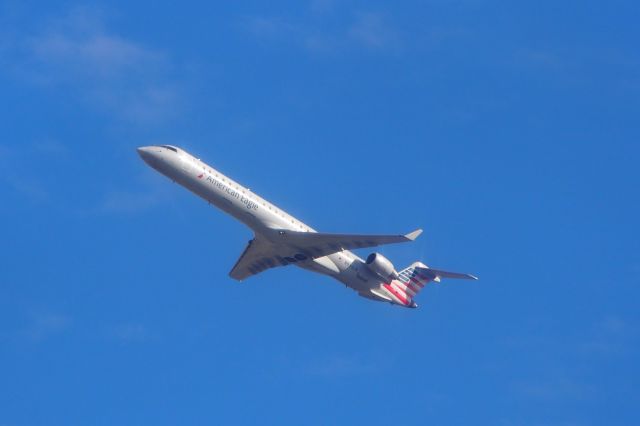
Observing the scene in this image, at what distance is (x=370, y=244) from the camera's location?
53.8 m

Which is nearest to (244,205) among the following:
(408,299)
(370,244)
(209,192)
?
(209,192)

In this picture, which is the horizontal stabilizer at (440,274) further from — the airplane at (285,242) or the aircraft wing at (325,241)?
the aircraft wing at (325,241)

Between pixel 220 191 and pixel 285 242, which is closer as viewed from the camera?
pixel 220 191

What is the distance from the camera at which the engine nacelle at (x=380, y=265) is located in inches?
2213

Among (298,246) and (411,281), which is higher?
(411,281)

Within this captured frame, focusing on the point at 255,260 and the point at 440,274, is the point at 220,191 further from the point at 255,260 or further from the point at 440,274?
the point at 440,274

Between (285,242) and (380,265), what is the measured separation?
4.69 meters

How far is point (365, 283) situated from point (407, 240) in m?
5.50

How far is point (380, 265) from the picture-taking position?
5622 centimetres

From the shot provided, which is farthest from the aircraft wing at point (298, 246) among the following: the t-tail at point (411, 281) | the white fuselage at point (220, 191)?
the t-tail at point (411, 281)

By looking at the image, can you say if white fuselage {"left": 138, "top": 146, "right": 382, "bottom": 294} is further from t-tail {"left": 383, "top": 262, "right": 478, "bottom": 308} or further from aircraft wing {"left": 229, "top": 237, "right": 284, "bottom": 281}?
t-tail {"left": 383, "top": 262, "right": 478, "bottom": 308}

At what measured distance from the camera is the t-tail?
58062mm

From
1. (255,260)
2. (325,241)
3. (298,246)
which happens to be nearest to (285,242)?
(298,246)

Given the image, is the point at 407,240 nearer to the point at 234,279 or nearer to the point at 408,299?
the point at 408,299
